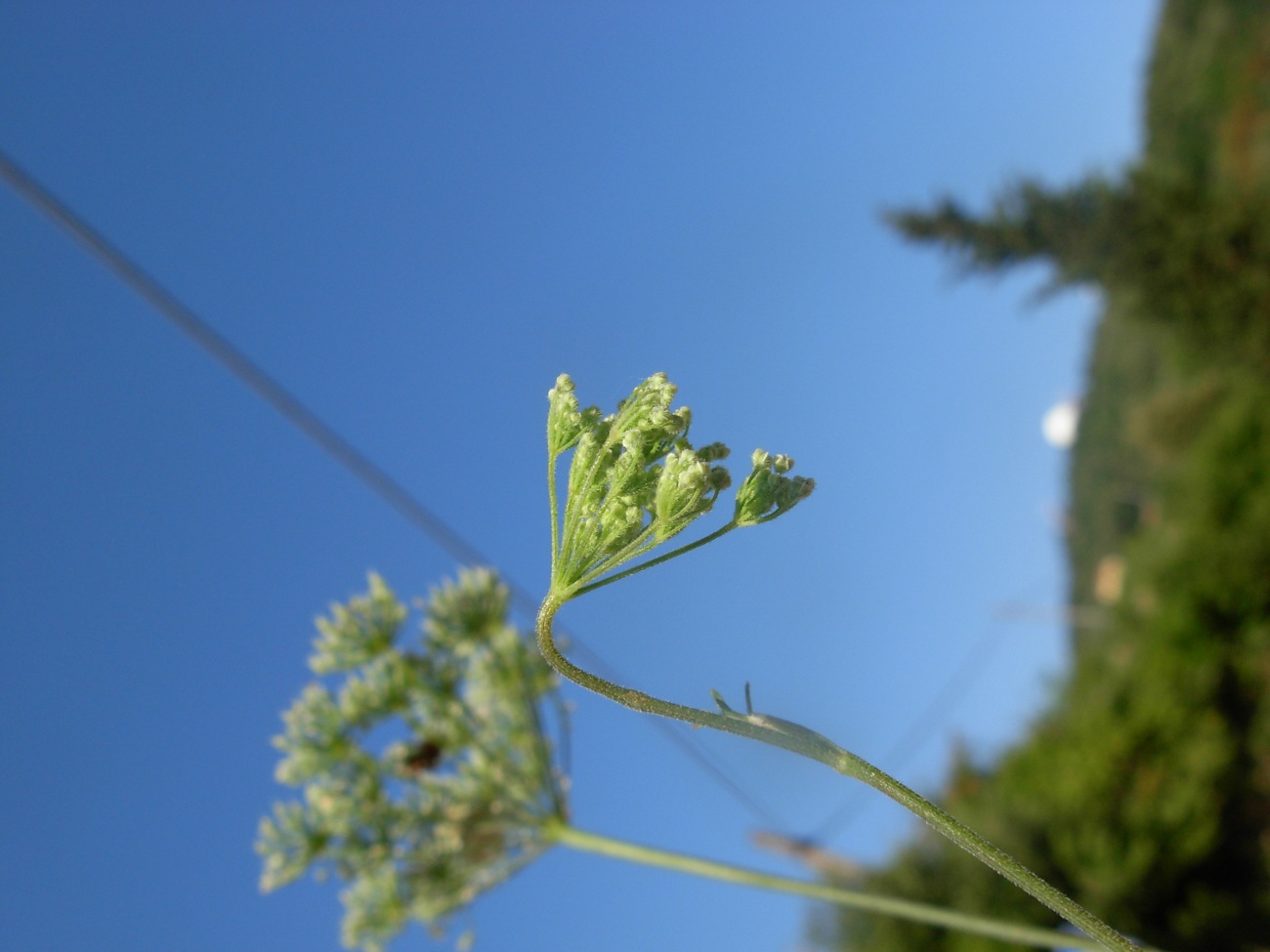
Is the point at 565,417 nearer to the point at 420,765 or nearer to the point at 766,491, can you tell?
the point at 766,491

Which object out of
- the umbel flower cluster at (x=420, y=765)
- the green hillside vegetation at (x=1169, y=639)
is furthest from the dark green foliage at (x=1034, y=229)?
the umbel flower cluster at (x=420, y=765)

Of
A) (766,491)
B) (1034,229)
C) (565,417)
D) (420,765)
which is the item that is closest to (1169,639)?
(1034,229)

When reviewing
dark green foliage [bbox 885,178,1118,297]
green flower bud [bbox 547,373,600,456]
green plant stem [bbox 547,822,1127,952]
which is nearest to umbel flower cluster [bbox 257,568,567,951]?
green plant stem [bbox 547,822,1127,952]

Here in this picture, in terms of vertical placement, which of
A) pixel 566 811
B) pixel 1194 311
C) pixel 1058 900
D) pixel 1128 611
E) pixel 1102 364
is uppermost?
pixel 1102 364

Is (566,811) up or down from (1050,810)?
down

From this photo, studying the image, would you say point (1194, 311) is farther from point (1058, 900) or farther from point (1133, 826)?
point (1058, 900)

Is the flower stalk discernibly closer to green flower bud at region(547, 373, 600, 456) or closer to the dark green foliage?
green flower bud at region(547, 373, 600, 456)

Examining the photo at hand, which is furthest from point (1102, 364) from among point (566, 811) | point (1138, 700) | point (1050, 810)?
point (566, 811)
